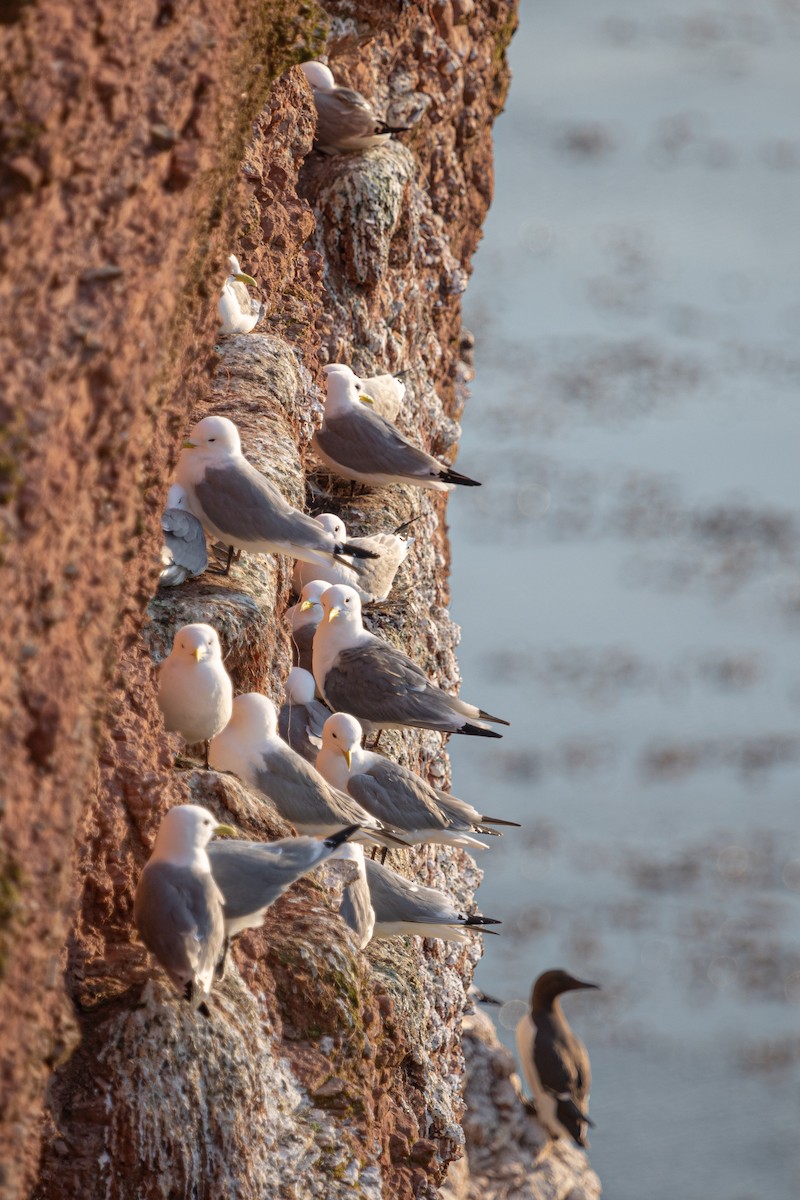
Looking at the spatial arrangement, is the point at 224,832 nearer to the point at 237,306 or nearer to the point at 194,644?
the point at 194,644

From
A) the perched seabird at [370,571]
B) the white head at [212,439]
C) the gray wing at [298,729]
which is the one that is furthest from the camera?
the perched seabird at [370,571]

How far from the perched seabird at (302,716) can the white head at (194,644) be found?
1054 millimetres

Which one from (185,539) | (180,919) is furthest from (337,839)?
(185,539)

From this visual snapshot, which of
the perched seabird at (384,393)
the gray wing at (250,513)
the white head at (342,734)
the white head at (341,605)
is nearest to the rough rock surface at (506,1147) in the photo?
the perched seabird at (384,393)

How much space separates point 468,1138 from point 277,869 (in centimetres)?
587

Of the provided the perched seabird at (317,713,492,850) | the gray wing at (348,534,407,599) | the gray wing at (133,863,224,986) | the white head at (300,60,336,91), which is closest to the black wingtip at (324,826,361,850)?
the gray wing at (133,863,224,986)

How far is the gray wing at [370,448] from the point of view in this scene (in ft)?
20.7

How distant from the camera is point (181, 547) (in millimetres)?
4695

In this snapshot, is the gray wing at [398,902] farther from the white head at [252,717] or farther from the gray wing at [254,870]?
the gray wing at [254,870]

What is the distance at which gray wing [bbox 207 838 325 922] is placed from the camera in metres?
3.60

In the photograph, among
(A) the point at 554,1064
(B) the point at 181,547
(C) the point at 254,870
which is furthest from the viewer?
(A) the point at 554,1064

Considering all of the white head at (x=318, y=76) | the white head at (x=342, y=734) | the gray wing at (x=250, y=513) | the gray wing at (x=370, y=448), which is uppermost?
the white head at (x=318, y=76)

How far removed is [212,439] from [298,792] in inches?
46.7

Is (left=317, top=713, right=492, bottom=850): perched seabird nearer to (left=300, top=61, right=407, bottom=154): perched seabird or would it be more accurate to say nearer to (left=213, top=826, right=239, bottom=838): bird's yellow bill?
(left=213, top=826, right=239, bottom=838): bird's yellow bill
